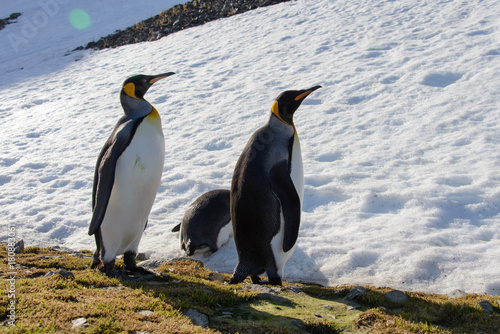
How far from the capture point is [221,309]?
2814 mm

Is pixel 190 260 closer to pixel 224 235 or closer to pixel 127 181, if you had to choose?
pixel 224 235

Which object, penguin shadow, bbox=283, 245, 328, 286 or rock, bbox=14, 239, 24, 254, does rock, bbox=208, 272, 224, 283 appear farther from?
rock, bbox=14, 239, 24, 254

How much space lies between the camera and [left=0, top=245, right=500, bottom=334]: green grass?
235cm

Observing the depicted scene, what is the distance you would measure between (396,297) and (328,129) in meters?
5.47

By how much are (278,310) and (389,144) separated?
16.7ft

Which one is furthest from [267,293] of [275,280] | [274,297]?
[275,280]

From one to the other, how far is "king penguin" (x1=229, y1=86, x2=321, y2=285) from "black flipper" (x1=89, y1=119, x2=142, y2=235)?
1.07 metres

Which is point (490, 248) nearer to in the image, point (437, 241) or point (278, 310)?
point (437, 241)

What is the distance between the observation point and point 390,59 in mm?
10289

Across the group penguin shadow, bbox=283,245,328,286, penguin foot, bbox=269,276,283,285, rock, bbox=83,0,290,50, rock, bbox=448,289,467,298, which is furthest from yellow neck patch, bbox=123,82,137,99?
rock, bbox=83,0,290,50

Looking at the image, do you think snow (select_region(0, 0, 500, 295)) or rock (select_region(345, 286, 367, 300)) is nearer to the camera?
rock (select_region(345, 286, 367, 300))

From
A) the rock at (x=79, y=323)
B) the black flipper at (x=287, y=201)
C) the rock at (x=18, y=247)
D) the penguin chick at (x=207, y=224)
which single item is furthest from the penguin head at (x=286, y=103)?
the rock at (x=18, y=247)

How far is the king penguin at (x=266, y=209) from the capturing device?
3.79 meters

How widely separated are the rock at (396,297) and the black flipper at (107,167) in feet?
7.71
